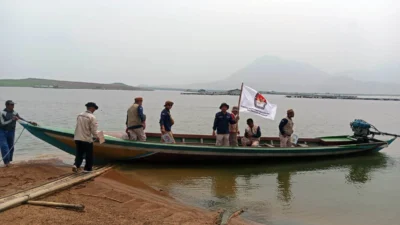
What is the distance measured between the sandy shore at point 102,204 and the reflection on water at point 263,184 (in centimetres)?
99

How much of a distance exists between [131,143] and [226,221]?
202 inches

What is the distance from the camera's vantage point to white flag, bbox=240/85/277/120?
12156 millimetres

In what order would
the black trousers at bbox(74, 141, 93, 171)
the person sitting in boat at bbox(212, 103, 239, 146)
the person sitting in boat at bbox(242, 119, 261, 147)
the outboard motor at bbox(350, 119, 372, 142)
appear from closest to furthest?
the black trousers at bbox(74, 141, 93, 171) → the person sitting in boat at bbox(212, 103, 239, 146) → the person sitting in boat at bbox(242, 119, 261, 147) → the outboard motor at bbox(350, 119, 372, 142)

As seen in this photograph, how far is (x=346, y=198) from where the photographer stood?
9617 millimetres

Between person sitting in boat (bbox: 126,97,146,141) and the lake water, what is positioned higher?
person sitting in boat (bbox: 126,97,146,141)

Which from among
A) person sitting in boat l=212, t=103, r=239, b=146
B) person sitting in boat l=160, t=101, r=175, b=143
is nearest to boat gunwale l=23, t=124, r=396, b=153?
person sitting in boat l=212, t=103, r=239, b=146

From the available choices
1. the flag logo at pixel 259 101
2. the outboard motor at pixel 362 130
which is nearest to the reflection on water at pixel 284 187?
the flag logo at pixel 259 101

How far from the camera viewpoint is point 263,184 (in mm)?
10562

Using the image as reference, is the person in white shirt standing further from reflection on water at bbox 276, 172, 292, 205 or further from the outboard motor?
the outboard motor

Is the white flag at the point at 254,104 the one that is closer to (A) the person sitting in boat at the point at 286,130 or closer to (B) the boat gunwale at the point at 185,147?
(A) the person sitting in boat at the point at 286,130

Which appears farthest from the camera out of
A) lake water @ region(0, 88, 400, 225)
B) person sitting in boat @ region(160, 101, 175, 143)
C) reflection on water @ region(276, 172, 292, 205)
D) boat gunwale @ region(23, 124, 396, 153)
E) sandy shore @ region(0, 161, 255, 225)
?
person sitting in boat @ region(160, 101, 175, 143)

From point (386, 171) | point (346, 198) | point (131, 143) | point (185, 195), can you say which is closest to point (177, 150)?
point (131, 143)

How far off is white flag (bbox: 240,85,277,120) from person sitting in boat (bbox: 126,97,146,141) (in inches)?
136

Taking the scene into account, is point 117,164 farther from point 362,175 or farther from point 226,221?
point 362,175
